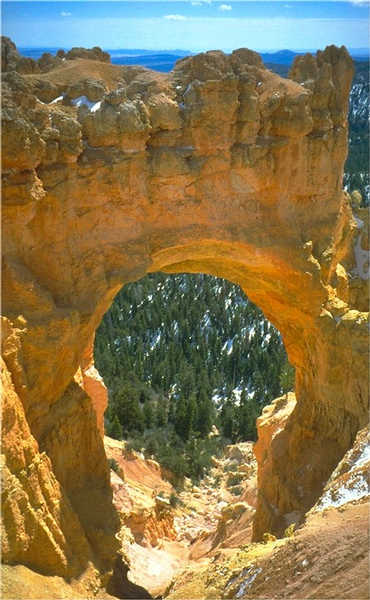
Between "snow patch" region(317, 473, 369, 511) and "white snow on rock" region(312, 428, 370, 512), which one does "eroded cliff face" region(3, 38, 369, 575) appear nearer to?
"white snow on rock" region(312, 428, 370, 512)

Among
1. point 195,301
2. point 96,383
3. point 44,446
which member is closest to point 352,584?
point 44,446

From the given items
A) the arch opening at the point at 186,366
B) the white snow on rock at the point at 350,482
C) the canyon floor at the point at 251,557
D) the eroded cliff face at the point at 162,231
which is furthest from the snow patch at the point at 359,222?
the arch opening at the point at 186,366

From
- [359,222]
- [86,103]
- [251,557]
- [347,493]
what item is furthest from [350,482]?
[359,222]

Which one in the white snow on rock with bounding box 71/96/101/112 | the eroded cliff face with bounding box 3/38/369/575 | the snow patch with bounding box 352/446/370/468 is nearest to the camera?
the snow patch with bounding box 352/446/370/468

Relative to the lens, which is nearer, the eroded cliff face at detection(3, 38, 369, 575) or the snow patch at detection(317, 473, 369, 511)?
the snow patch at detection(317, 473, 369, 511)

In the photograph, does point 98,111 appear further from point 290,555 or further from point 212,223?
point 290,555

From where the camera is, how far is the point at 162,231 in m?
11.1

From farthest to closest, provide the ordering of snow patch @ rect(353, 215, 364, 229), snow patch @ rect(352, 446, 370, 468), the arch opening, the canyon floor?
the arch opening, snow patch @ rect(353, 215, 364, 229), snow patch @ rect(352, 446, 370, 468), the canyon floor

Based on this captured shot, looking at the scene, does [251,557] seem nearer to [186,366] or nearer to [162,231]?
[162,231]

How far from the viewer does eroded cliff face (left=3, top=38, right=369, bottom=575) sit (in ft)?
29.3

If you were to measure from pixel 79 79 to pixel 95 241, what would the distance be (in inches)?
111

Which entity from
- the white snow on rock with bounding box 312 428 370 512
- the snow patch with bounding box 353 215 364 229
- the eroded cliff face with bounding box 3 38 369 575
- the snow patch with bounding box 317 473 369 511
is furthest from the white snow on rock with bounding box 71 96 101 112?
the snow patch with bounding box 353 215 364 229

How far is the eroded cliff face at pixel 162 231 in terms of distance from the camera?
8.92m

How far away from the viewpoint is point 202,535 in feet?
54.2
